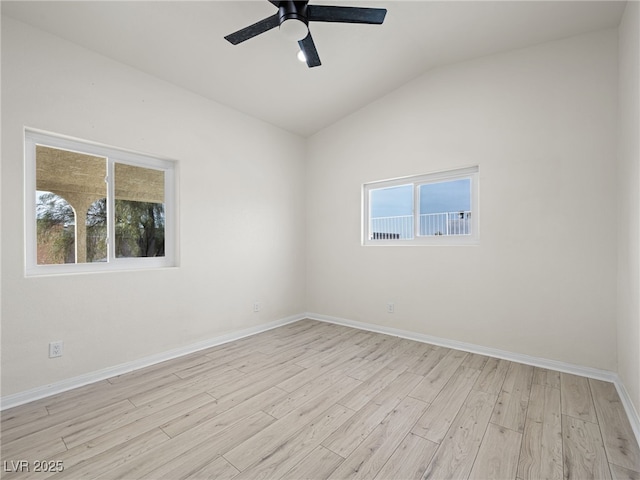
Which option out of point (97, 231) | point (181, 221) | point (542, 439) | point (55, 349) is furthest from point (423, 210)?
point (55, 349)

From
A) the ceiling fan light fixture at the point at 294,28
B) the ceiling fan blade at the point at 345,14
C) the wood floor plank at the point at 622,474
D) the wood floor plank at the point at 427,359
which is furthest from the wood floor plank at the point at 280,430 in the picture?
the ceiling fan blade at the point at 345,14

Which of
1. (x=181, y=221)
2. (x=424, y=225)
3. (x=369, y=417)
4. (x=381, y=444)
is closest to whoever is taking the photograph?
(x=381, y=444)

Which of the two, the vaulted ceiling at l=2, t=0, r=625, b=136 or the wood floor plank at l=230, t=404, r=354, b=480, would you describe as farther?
the vaulted ceiling at l=2, t=0, r=625, b=136

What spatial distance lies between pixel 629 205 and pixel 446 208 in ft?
5.06

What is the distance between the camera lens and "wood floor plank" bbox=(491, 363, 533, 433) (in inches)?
76.5

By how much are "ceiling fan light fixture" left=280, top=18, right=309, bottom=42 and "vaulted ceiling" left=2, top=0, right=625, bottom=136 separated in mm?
622

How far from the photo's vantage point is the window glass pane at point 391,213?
376 centimetres

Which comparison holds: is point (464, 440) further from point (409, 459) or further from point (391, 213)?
point (391, 213)

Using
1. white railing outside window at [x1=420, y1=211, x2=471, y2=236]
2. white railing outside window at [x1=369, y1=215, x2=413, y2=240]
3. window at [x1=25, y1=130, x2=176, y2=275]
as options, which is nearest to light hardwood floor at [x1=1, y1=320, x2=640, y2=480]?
window at [x1=25, y1=130, x2=176, y2=275]

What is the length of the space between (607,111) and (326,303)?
3.67 m

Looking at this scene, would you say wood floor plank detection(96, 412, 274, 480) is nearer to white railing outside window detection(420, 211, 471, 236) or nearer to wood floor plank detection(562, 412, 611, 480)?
wood floor plank detection(562, 412, 611, 480)

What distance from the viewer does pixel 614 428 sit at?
1.86 metres

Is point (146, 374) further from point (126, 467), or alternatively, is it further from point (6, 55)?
point (6, 55)

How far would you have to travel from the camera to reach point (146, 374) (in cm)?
263
